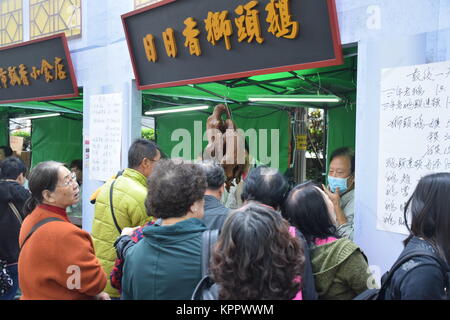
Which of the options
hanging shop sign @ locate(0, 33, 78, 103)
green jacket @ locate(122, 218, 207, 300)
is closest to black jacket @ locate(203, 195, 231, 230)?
green jacket @ locate(122, 218, 207, 300)

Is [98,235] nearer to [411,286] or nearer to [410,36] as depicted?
[411,286]

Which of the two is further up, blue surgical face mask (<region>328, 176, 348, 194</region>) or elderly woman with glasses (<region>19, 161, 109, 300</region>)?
blue surgical face mask (<region>328, 176, 348, 194</region>)

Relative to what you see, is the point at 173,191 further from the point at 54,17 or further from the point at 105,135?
the point at 54,17

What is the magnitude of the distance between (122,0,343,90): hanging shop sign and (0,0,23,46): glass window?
263 centimetres

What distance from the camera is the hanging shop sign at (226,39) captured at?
3.01 meters

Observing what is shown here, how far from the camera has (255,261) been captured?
1.38 m

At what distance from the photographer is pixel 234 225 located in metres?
1.43

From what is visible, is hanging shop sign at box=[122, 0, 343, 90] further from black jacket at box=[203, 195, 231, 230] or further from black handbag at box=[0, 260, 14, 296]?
black handbag at box=[0, 260, 14, 296]

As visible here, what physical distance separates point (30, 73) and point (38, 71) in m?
0.22

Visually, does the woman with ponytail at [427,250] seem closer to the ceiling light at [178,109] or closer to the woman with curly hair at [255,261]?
the woman with curly hair at [255,261]

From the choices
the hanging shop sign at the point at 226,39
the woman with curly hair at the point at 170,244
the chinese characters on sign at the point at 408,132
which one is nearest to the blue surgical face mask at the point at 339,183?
the chinese characters on sign at the point at 408,132

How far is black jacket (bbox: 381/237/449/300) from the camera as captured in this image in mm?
1483

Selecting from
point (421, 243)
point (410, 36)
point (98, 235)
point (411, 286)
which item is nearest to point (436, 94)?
point (410, 36)

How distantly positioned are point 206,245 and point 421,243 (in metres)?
0.84
